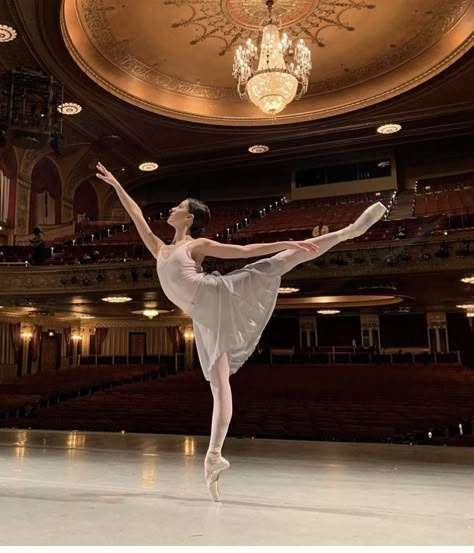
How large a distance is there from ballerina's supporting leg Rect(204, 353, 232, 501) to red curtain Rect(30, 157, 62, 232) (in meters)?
13.4

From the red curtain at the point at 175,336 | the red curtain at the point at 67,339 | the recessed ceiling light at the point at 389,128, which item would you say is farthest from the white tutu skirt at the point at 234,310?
the red curtain at the point at 67,339

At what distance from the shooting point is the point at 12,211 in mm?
14000

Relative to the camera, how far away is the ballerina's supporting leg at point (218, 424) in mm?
2523

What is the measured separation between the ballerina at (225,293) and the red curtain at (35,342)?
16.6 meters

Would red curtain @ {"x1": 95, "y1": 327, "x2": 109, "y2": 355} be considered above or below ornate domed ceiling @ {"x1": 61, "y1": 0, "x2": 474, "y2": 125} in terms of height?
below

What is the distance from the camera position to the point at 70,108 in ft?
41.0

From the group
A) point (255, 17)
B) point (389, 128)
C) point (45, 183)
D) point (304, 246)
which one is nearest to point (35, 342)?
point (45, 183)

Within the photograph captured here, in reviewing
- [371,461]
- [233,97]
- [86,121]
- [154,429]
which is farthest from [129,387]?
[371,461]

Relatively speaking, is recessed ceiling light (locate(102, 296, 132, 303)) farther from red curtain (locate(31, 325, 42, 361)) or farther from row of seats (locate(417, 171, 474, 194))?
row of seats (locate(417, 171, 474, 194))

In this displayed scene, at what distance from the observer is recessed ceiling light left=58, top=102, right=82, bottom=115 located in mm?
12252

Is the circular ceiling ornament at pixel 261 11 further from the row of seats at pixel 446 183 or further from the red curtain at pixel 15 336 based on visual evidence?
the red curtain at pixel 15 336

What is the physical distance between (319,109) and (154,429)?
9.68 m

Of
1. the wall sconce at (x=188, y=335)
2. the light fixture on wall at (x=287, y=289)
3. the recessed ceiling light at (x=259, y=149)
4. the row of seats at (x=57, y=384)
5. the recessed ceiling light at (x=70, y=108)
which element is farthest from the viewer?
the wall sconce at (x=188, y=335)

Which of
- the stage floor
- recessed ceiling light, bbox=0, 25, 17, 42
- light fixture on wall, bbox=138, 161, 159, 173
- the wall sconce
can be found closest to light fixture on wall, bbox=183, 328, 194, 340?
the wall sconce
